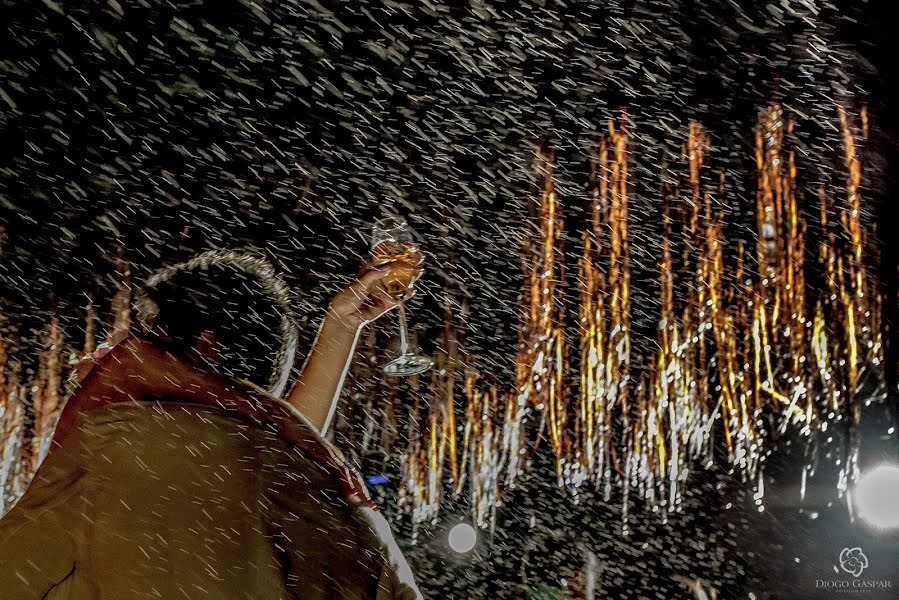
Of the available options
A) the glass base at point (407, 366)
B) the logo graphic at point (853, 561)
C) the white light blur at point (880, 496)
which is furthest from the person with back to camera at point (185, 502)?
the logo graphic at point (853, 561)

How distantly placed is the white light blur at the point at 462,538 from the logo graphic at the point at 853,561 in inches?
313

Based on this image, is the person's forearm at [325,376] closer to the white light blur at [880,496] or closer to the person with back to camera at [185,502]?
the person with back to camera at [185,502]

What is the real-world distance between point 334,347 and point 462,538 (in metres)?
16.4

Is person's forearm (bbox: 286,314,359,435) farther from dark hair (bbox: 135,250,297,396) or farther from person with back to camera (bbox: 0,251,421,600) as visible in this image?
person with back to camera (bbox: 0,251,421,600)

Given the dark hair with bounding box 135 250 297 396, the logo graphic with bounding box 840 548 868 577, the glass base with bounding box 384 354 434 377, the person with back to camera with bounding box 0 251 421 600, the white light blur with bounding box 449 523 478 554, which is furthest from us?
the white light blur with bounding box 449 523 478 554

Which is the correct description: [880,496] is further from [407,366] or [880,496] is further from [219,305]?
[219,305]

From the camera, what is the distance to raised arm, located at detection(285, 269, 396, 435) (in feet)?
6.00

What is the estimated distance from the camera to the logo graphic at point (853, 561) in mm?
13539

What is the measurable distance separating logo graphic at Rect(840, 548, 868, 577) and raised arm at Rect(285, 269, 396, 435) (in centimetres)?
1496

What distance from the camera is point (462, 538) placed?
17250 mm

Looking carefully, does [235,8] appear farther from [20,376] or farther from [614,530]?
[614,530]

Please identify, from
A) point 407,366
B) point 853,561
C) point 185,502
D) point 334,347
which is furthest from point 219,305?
point 853,561

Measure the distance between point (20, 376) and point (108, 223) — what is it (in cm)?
1006

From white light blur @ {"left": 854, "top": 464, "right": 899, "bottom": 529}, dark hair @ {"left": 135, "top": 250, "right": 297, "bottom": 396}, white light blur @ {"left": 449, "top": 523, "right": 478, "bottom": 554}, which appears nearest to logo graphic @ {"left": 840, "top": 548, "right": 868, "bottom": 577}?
white light blur @ {"left": 854, "top": 464, "right": 899, "bottom": 529}
